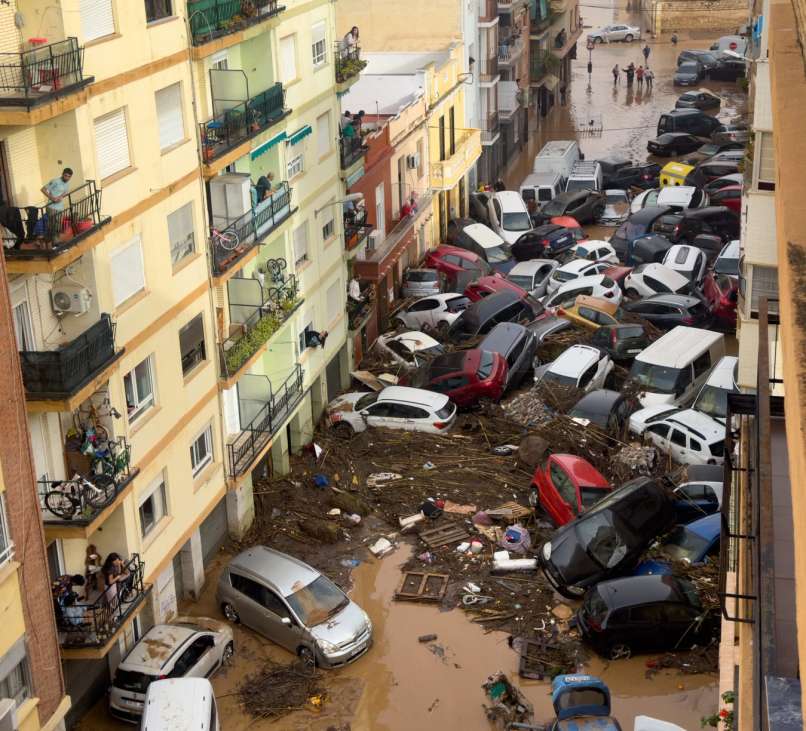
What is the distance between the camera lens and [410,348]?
3444cm

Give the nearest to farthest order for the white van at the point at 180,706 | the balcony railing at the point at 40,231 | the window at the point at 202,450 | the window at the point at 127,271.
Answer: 1. the balcony railing at the point at 40,231
2. the white van at the point at 180,706
3. the window at the point at 127,271
4. the window at the point at 202,450

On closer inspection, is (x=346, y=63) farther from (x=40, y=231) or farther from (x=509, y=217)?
(x=40, y=231)

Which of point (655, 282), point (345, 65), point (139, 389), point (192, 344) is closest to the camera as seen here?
point (139, 389)

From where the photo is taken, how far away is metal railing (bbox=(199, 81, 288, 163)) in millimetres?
22844

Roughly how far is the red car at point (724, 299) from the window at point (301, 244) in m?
13.5

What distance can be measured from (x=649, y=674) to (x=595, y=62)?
241 feet

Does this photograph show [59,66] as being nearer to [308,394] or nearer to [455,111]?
[308,394]

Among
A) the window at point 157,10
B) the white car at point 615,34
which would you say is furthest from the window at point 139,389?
the white car at point 615,34

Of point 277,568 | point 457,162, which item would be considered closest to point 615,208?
point 457,162

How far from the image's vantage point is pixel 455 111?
152ft

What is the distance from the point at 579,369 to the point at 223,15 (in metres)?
13.5

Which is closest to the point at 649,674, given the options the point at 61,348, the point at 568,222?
the point at 61,348

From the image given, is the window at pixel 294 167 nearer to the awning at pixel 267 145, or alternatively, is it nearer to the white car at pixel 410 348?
the awning at pixel 267 145

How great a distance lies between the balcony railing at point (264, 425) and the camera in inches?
979
